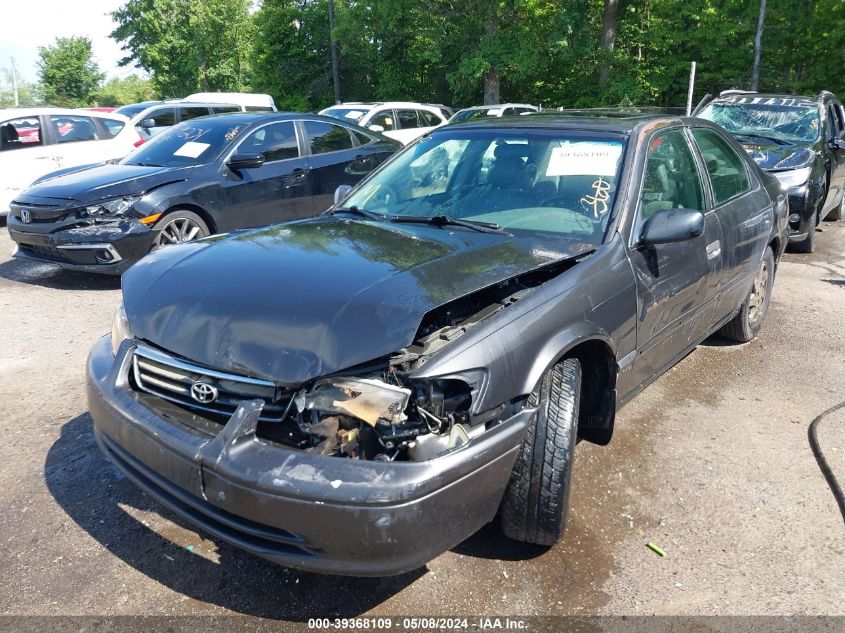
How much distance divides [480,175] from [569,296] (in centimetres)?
120

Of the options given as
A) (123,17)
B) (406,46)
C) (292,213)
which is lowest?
(292,213)

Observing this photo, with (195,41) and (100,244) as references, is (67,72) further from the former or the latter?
(100,244)

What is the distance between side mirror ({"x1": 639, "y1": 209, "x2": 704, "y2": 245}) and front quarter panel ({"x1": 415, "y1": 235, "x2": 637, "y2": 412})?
0.53ft

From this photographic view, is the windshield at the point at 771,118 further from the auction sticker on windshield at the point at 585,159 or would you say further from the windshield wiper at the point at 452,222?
the windshield wiper at the point at 452,222

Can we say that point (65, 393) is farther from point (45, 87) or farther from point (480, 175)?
point (45, 87)

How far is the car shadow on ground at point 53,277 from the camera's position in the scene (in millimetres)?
6781

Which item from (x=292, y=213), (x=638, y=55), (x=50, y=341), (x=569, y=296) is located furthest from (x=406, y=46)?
(x=569, y=296)

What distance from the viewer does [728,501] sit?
10.4 feet

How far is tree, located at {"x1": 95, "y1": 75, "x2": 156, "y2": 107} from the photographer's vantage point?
5038 centimetres

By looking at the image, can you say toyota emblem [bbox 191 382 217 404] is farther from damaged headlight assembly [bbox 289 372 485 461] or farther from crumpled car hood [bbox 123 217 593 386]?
damaged headlight assembly [bbox 289 372 485 461]

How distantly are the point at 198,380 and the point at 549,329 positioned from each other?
1.29 m

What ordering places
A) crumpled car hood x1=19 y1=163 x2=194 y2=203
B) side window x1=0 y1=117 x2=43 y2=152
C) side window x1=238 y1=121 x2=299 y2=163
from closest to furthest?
crumpled car hood x1=19 y1=163 x2=194 y2=203, side window x1=238 y1=121 x2=299 y2=163, side window x1=0 y1=117 x2=43 y2=152

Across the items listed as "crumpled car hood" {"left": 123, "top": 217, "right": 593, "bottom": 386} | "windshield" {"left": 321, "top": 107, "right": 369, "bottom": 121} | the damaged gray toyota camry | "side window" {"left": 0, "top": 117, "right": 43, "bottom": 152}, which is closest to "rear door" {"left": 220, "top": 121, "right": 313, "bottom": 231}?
the damaged gray toyota camry

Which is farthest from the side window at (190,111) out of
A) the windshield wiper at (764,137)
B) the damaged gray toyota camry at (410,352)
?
the damaged gray toyota camry at (410,352)
